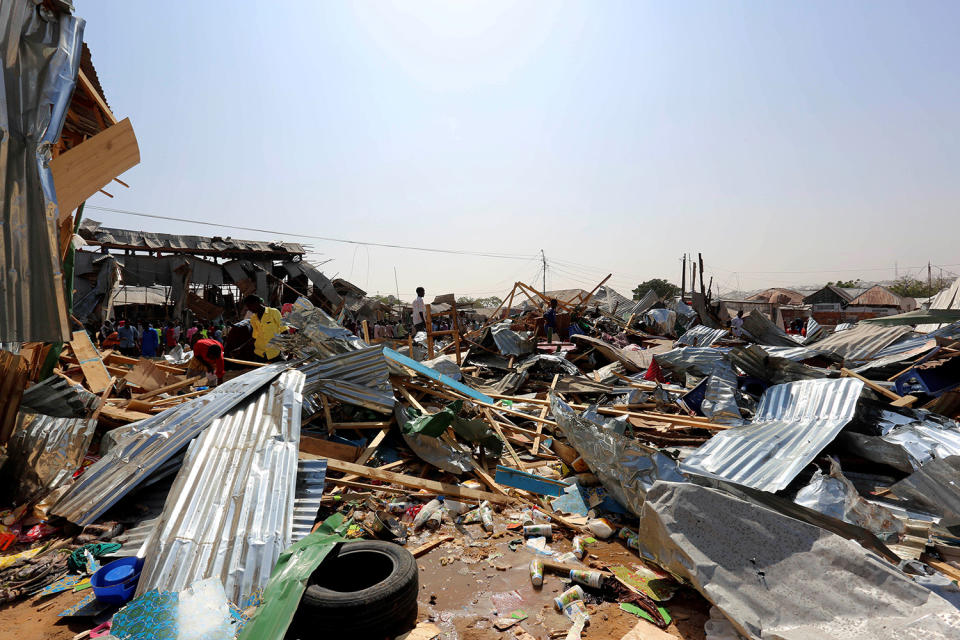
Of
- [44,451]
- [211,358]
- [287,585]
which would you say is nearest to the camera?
[287,585]

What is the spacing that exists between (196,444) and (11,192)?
2.44 meters

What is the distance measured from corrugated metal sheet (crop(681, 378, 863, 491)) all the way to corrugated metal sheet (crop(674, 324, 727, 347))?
7.11m

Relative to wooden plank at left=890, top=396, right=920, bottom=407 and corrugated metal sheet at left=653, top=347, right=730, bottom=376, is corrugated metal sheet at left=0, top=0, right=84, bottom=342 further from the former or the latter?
corrugated metal sheet at left=653, top=347, right=730, bottom=376

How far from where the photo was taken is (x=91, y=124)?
557 centimetres

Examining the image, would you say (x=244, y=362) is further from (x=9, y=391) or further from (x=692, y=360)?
(x=692, y=360)

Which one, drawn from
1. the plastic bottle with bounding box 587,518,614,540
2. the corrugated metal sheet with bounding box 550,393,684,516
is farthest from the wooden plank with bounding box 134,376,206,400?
the plastic bottle with bounding box 587,518,614,540

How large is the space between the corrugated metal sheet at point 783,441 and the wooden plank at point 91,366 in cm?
779

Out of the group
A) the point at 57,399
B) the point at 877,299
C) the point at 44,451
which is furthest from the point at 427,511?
the point at 877,299

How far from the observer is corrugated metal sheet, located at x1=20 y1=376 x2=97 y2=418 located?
17.2 feet

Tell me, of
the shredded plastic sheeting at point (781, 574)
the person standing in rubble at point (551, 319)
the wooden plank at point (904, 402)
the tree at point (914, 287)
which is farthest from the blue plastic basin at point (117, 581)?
the tree at point (914, 287)

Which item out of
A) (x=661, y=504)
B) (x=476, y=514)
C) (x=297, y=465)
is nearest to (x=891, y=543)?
(x=661, y=504)

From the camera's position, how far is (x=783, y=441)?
463cm

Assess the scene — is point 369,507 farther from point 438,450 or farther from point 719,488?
point 719,488

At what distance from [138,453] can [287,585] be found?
2.53m
